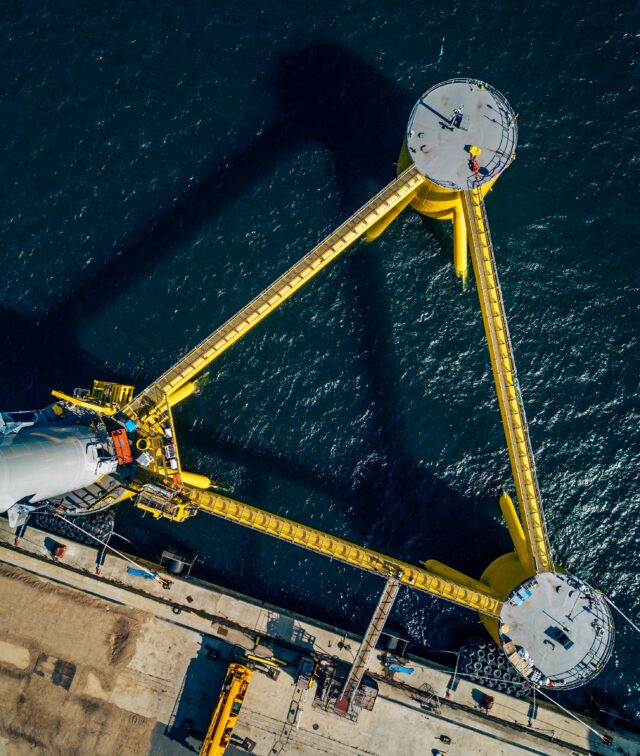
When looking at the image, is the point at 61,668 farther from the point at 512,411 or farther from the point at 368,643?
the point at 512,411

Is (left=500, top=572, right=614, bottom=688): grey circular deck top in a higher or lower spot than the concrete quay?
higher

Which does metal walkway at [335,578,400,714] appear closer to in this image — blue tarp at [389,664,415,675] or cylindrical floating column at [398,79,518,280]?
A: blue tarp at [389,664,415,675]

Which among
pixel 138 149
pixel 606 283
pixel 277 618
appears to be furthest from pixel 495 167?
pixel 277 618

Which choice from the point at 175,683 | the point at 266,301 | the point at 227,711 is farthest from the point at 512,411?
the point at 175,683

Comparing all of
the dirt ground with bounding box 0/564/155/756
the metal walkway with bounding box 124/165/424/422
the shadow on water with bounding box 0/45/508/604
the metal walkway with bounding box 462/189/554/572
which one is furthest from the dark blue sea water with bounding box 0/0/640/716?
the dirt ground with bounding box 0/564/155/756

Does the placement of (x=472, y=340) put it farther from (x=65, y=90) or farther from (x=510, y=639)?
(x=65, y=90)
